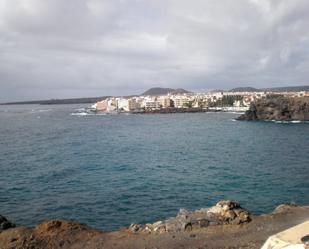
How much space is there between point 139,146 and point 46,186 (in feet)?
94.3

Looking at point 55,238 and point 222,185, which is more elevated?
point 55,238

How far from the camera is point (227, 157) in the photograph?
47.1 m

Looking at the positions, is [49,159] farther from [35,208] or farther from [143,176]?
[35,208]

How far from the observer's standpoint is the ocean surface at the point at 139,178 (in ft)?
83.0

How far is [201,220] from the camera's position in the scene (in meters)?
16.5

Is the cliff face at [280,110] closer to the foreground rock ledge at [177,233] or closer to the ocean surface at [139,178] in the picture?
the ocean surface at [139,178]

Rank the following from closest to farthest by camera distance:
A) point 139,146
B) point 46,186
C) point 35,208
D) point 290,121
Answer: point 35,208 → point 46,186 → point 139,146 → point 290,121

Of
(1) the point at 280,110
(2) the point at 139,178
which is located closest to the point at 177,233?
(2) the point at 139,178

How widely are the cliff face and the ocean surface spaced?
1887 inches

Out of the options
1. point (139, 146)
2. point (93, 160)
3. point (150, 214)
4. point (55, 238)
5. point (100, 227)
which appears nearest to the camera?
point (55, 238)

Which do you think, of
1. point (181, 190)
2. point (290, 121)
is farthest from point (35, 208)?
point (290, 121)

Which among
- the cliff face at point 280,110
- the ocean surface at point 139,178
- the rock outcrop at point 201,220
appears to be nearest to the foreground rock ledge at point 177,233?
the rock outcrop at point 201,220

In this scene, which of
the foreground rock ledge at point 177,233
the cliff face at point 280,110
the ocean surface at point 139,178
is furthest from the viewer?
the cliff face at point 280,110

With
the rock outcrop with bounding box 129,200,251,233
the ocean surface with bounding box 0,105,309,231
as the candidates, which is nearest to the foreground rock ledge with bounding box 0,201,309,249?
the rock outcrop with bounding box 129,200,251,233
